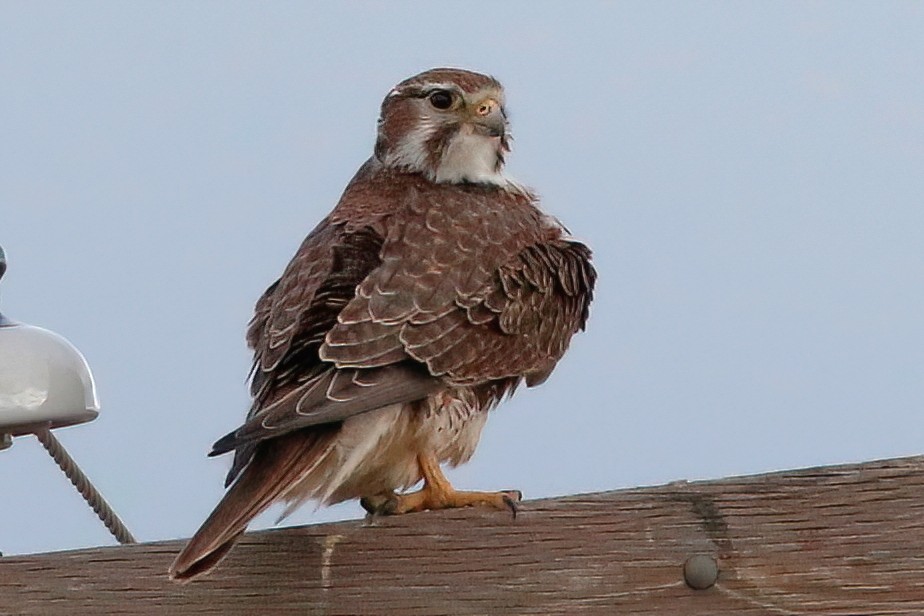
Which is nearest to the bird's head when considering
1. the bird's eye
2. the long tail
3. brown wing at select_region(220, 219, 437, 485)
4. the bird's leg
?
the bird's eye

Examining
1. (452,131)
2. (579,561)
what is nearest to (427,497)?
(579,561)

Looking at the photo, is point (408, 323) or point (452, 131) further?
point (452, 131)

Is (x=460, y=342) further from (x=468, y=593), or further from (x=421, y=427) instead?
(x=468, y=593)

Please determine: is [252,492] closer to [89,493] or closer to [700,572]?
[89,493]

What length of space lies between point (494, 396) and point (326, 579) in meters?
0.97

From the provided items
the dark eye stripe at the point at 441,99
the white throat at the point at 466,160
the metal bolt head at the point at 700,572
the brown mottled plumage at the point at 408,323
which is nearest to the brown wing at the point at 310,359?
the brown mottled plumage at the point at 408,323

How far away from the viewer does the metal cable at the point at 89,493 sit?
101 inches

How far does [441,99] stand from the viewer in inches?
145

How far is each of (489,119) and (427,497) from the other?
41.9 inches

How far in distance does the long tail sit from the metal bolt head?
1.96ft

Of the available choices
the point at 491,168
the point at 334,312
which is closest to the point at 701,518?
the point at 334,312

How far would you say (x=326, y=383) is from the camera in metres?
2.63

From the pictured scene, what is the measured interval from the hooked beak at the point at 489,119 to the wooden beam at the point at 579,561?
1498 mm

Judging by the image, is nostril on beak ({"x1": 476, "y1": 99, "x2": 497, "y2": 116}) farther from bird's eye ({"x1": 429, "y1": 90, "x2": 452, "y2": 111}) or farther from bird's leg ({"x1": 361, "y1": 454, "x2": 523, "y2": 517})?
bird's leg ({"x1": 361, "y1": 454, "x2": 523, "y2": 517})
